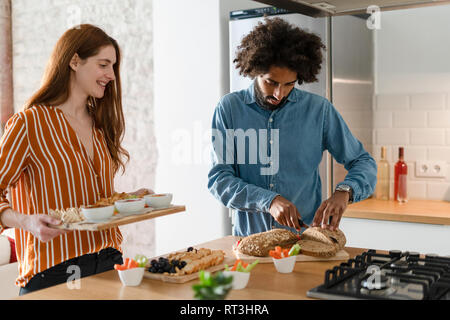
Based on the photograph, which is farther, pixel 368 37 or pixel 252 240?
pixel 368 37

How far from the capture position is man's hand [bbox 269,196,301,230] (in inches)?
82.3

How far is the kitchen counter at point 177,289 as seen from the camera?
5.16 ft

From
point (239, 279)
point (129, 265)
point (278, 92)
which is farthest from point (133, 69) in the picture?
point (239, 279)

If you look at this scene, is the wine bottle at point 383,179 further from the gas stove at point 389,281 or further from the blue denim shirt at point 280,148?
the gas stove at point 389,281

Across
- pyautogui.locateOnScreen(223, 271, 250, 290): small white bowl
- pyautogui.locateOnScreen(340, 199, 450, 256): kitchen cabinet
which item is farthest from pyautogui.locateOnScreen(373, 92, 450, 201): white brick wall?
pyautogui.locateOnScreen(223, 271, 250, 290): small white bowl

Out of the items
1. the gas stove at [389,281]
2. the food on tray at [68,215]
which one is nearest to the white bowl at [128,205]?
the food on tray at [68,215]

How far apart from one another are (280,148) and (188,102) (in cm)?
189

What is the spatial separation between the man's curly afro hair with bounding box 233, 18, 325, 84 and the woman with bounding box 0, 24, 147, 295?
0.59 metres

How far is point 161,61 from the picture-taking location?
444cm

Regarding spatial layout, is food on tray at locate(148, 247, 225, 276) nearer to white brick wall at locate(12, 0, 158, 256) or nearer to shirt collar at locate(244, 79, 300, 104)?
shirt collar at locate(244, 79, 300, 104)

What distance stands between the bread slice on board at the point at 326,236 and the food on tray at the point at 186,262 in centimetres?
37
